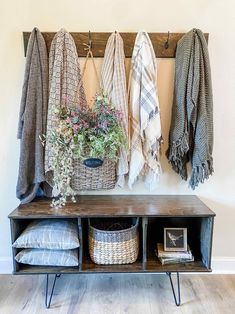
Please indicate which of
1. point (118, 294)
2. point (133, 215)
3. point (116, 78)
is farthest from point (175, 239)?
point (116, 78)

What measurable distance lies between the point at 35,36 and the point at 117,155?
3.04 ft

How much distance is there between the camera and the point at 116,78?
172 cm

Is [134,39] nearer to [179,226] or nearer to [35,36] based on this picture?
[35,36]

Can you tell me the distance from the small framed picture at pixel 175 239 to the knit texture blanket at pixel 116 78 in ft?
1.68

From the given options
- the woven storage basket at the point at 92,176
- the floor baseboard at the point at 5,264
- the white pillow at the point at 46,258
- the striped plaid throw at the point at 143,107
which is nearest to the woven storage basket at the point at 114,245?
the white pillow at the point at 46,258

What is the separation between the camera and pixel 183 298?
Answer: 5.83ft

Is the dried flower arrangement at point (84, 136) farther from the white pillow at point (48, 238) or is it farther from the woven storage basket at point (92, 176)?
the white pillow at point (48, 238)

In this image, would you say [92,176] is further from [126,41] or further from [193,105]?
[126,41]

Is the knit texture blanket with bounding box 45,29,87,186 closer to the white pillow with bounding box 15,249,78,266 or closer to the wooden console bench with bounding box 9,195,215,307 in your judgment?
the wooden console bench with bounding box 9,195,215,307

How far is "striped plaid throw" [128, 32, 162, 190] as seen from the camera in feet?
5.62

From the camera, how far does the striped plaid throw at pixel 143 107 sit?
5.62 feet

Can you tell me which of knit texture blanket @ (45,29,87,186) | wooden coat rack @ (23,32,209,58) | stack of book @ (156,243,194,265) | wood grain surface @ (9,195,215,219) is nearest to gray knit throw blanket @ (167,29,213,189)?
wooden coat rack @ (23,32,209,58)

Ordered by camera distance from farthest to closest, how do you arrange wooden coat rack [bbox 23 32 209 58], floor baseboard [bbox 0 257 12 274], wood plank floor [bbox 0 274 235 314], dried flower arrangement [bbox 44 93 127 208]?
floor baseboard [bbox 0 257 12 274]
wooden coat rack [bbox 23 32 209 58]
wood plank floor [bbox 0 274 235 314]
dried flower arrangement [bbox 44 93 127 208]

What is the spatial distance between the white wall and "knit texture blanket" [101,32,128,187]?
0.56 ft
